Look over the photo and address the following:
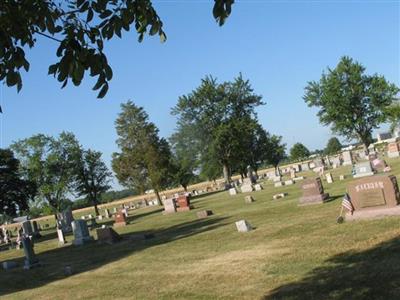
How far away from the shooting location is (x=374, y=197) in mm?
15328

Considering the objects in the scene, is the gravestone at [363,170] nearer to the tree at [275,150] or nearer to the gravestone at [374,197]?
the gravestone at [374,197]

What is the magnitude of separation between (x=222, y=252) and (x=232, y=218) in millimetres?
9050

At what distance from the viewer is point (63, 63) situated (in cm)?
417

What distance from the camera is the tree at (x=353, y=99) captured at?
65.6m

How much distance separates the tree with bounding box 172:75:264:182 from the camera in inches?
2746

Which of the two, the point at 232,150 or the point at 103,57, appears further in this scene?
the point at 232,150

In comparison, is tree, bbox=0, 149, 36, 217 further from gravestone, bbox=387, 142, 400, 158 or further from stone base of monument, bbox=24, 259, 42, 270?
gravestone, bbox=387, 142, 400, 158

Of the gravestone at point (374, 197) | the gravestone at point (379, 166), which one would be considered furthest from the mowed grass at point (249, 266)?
the gravestone at point (379, 166)

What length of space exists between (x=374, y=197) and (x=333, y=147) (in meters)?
120

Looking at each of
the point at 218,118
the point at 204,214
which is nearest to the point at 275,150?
the point at 218,118

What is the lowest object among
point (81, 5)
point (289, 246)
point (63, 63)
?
point (289, 246)

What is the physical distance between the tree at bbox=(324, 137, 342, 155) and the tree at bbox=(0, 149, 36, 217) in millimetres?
93273

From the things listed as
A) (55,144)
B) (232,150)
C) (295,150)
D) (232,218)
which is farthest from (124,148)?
(295,150)

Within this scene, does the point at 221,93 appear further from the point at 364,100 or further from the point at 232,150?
the point at 364,100
